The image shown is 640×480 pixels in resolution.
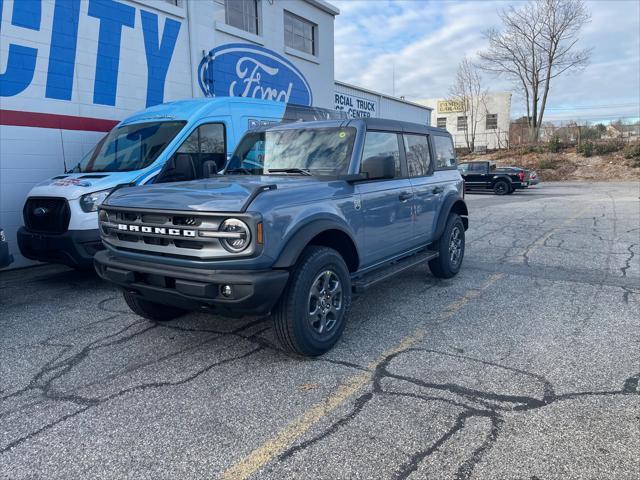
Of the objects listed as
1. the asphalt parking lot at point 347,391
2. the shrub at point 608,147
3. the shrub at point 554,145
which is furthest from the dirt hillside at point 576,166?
the asphalt parking lot at point 347,391

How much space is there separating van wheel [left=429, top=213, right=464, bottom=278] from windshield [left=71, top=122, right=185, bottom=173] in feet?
13.4

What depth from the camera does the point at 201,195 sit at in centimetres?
356

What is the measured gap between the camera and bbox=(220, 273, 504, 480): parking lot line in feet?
8.25

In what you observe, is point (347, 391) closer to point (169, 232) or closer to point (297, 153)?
point (169, 232)

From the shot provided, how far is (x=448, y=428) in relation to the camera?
9.34 ft

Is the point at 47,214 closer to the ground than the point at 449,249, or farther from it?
farther from it

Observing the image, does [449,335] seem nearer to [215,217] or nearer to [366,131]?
[366,131]

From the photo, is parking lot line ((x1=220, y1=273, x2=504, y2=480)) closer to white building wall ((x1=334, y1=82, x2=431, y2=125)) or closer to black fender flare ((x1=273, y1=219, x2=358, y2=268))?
black fender flare ((x1=273, y1=219, x2=358, y2=268))

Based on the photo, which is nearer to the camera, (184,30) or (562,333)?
(562,333)

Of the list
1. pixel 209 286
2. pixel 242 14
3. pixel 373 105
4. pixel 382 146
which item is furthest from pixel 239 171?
pixel 373 105

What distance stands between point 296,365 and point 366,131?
93.3 inches

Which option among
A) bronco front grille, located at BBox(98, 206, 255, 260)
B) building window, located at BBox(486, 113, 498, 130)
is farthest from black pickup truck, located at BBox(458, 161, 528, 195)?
building window, located at BBox(486, 113, 498, 130)

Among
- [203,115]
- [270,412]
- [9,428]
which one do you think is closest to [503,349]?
[270,412]

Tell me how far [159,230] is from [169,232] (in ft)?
0.36
